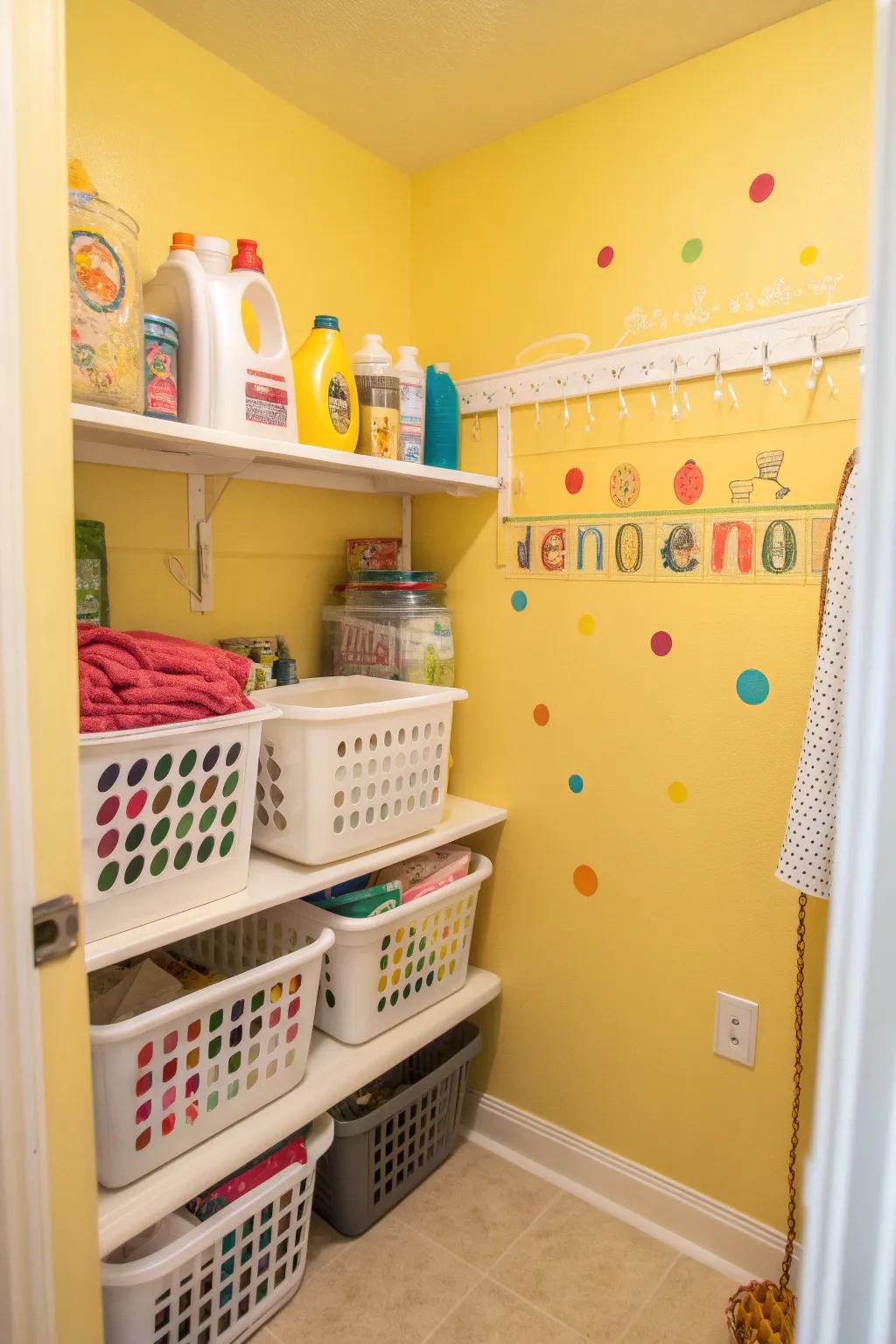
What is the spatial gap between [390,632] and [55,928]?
1.06 metres

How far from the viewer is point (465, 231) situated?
191cm

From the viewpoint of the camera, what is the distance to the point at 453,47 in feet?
4.99

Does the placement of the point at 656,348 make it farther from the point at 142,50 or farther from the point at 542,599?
the point at 142,50

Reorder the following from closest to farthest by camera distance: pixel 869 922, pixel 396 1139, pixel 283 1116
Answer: pixel 869 922
pixel 283 1116
pixel 396 1139

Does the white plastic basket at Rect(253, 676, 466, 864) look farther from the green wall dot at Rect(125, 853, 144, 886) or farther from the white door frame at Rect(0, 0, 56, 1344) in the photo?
the white door frame at Rect(0, 0, 56, 1344)

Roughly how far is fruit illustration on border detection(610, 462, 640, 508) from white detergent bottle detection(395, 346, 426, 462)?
0.41 m

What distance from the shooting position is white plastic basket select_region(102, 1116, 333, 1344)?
3.93 ft

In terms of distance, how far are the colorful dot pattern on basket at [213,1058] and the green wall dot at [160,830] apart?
0.90ft

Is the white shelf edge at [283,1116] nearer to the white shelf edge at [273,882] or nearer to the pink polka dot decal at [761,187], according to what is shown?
the white shelf edge at [273,882]

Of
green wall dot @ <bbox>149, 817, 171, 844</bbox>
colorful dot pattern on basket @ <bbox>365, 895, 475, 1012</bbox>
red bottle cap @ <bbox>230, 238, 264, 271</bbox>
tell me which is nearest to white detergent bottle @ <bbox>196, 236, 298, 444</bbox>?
red bottle cap @ <bbox>230, 238, 264, 271</bbox>

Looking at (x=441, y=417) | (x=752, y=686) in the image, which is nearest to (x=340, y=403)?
(x=441, y=417)

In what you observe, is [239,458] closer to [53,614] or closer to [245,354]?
[245,354]

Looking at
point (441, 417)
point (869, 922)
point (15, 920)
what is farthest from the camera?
point (441, 417)

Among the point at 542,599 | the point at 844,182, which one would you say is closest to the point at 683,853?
the point at 542,599
